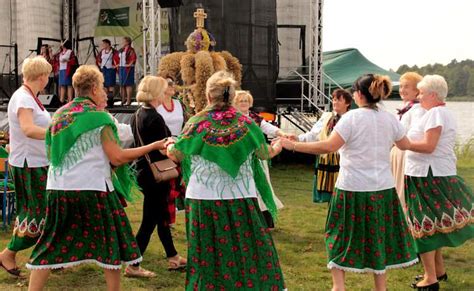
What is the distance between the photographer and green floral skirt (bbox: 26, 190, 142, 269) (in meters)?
3.38

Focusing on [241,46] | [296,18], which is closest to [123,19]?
[296,18]

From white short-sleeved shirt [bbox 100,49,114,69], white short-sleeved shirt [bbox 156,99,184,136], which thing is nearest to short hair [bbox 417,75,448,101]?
white short-sleeved shirt [bbox 156,99,184,136]

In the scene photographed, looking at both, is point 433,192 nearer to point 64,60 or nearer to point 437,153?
point 437,153

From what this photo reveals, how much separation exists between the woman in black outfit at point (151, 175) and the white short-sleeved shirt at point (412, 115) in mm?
1705

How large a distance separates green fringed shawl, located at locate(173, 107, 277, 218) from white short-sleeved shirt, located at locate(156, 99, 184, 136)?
166cm

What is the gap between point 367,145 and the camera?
11.6 feet

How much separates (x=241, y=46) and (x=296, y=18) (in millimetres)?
3730

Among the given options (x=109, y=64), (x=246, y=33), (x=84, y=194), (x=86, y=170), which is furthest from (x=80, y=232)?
(x=109, y=64)

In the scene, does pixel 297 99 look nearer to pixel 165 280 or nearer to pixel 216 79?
pixel 165 280

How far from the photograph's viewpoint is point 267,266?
323cm

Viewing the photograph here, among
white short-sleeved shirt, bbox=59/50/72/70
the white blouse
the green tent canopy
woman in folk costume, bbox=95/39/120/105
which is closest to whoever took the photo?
the white blouse

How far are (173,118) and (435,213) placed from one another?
84.9 inches

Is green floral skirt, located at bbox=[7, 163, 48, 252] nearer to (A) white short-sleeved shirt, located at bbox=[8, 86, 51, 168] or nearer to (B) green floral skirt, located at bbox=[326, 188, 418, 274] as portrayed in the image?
(A) white short-sleeved shirt, located at bbox=[8, 86, 51, 168]

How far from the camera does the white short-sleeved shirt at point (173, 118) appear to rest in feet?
16.1
